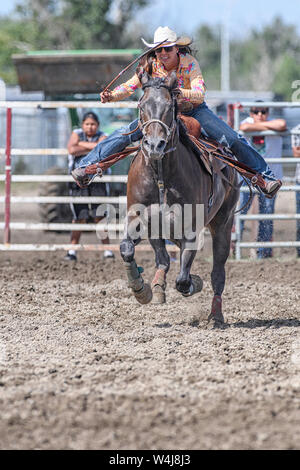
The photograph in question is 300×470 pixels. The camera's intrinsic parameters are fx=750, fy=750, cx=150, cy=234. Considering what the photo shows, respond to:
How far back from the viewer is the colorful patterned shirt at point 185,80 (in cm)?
605

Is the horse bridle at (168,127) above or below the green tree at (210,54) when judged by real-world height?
below

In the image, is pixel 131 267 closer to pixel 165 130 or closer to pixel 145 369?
pixel 165 130

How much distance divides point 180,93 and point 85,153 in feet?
14.8

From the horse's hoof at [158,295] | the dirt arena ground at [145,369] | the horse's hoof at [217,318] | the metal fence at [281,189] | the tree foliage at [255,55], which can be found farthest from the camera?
the tree foliage at [255,55]

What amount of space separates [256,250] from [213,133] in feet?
13.5

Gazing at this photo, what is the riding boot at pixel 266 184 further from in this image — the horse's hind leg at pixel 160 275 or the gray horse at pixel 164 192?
the horse's hind leg at pixel 160 275

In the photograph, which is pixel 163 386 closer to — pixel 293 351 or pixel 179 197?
pixel 293 351

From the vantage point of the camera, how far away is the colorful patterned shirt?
19.9 ft

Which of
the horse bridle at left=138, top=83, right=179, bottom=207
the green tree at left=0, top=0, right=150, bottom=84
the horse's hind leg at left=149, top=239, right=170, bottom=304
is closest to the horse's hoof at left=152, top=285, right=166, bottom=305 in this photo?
the horse's hind leg at left=149, top=239, right=170, bottom=304

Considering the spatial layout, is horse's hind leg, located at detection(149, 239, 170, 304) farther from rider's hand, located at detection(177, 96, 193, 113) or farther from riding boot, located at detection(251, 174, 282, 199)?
riding boot, located at detection(251, 174, 282, 199)

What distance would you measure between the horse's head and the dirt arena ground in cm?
145

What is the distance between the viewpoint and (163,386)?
168 inches

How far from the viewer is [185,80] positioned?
623cm

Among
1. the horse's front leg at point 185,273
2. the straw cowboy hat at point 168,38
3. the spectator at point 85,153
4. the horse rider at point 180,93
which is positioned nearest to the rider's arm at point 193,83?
the horse rider at point 180,93
